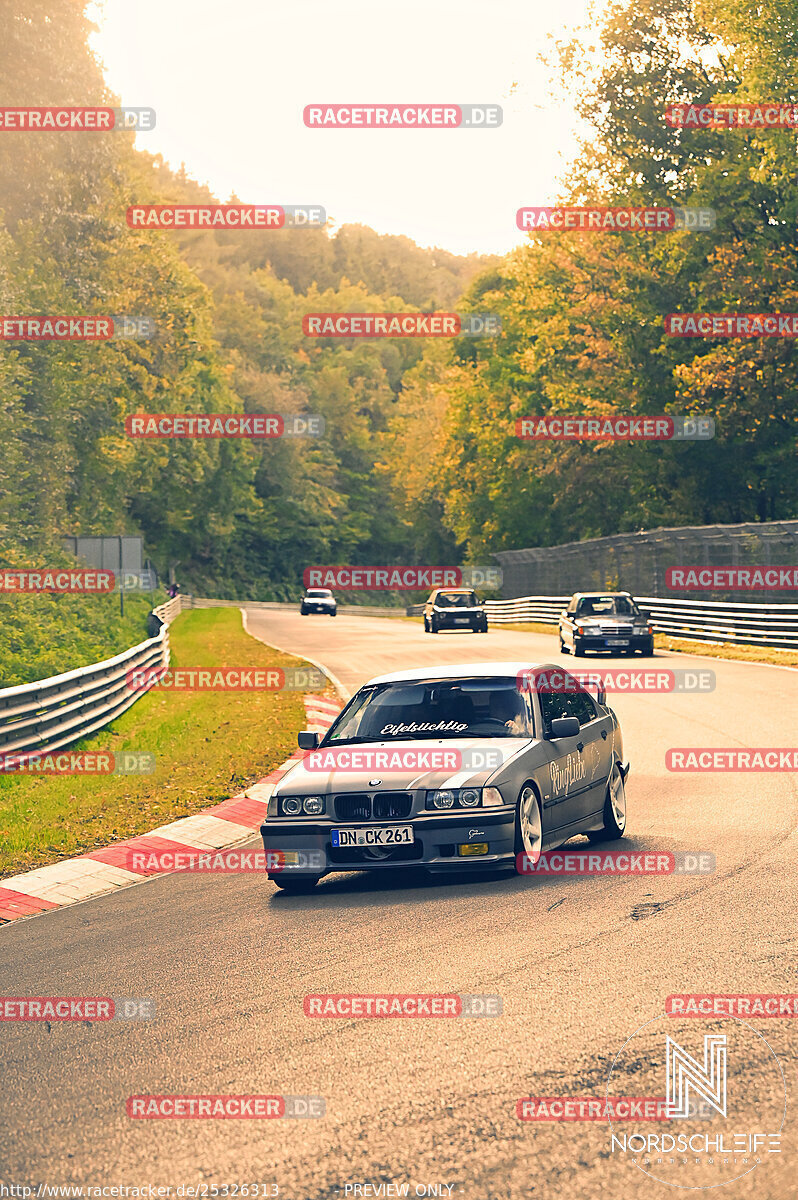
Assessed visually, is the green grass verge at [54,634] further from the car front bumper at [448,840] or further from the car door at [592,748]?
the car front bumper at [448,840]

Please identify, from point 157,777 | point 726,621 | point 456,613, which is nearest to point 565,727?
point 157,777

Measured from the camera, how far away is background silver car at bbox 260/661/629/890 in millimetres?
8922

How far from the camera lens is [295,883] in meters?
9.40

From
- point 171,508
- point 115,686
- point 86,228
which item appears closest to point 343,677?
point 115,686

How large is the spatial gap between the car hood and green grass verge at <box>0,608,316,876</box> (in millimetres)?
2797

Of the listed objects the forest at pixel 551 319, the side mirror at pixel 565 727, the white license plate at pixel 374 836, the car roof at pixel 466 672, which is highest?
the forest at pixel 551 319

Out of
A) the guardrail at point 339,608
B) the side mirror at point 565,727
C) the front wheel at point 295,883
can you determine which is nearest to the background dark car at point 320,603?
the guardrail at point 339,608

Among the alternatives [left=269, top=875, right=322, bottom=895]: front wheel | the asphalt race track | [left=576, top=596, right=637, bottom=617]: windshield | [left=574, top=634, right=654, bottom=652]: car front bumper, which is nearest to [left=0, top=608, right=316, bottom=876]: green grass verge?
the asphalt race track

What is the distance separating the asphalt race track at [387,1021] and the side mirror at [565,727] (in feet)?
3.54

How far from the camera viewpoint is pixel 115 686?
1952 centimetres

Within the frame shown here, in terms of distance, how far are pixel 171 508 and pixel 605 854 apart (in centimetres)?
8640

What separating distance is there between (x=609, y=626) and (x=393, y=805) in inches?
977

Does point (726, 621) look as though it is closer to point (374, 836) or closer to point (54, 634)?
point (54, 634)

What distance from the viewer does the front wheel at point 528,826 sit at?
9.09 m
